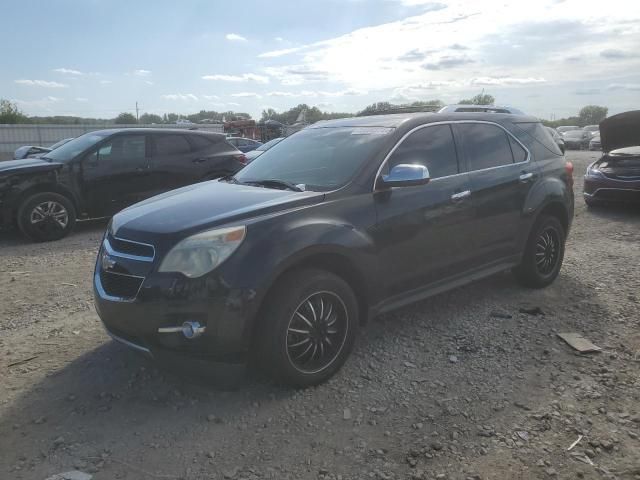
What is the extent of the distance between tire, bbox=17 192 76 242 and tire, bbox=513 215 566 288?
257 inches

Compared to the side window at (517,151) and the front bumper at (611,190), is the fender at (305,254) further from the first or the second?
the front bumper at (611,190)

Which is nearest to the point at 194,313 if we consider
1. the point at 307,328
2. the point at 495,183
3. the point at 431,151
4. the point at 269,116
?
the point at 307,328

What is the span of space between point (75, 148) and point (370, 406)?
725 centimetres

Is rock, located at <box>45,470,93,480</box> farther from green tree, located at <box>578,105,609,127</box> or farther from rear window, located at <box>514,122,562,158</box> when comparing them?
green tree, located at <box>578,105,609,127</box>

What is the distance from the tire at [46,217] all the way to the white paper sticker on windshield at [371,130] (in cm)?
559

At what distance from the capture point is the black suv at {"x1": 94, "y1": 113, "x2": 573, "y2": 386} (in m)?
3.11

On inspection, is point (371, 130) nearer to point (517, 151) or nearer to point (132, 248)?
point (517, 151)

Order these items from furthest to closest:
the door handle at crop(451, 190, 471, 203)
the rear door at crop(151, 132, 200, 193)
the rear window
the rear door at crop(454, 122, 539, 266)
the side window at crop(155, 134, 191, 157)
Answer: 1. the side window at crop(155, 134, 191, 157)
2. the rear door at crop(151, 132, 200, 193)
3. the rear window
4. the rear door at crop(454, 122, 539, 266)
5. the door handle at crop(451, 190, 471, 203)

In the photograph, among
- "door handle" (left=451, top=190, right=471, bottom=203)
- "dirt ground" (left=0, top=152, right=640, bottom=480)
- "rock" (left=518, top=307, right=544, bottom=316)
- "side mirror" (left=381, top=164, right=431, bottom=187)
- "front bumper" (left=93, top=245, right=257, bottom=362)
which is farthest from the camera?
"rock" (left=518, top=307, right=544, bottom=316)

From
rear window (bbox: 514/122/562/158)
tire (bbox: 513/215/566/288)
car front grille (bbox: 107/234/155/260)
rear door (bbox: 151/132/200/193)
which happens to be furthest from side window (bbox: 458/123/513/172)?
rear door (bbox: 151/132/200/193)

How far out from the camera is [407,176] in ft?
12.3

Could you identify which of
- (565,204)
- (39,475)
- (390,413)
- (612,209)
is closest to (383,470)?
(390,413)

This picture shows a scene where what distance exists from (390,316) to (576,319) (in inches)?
64.1

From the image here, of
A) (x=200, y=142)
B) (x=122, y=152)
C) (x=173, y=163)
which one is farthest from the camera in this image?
(x=200, y=142)
